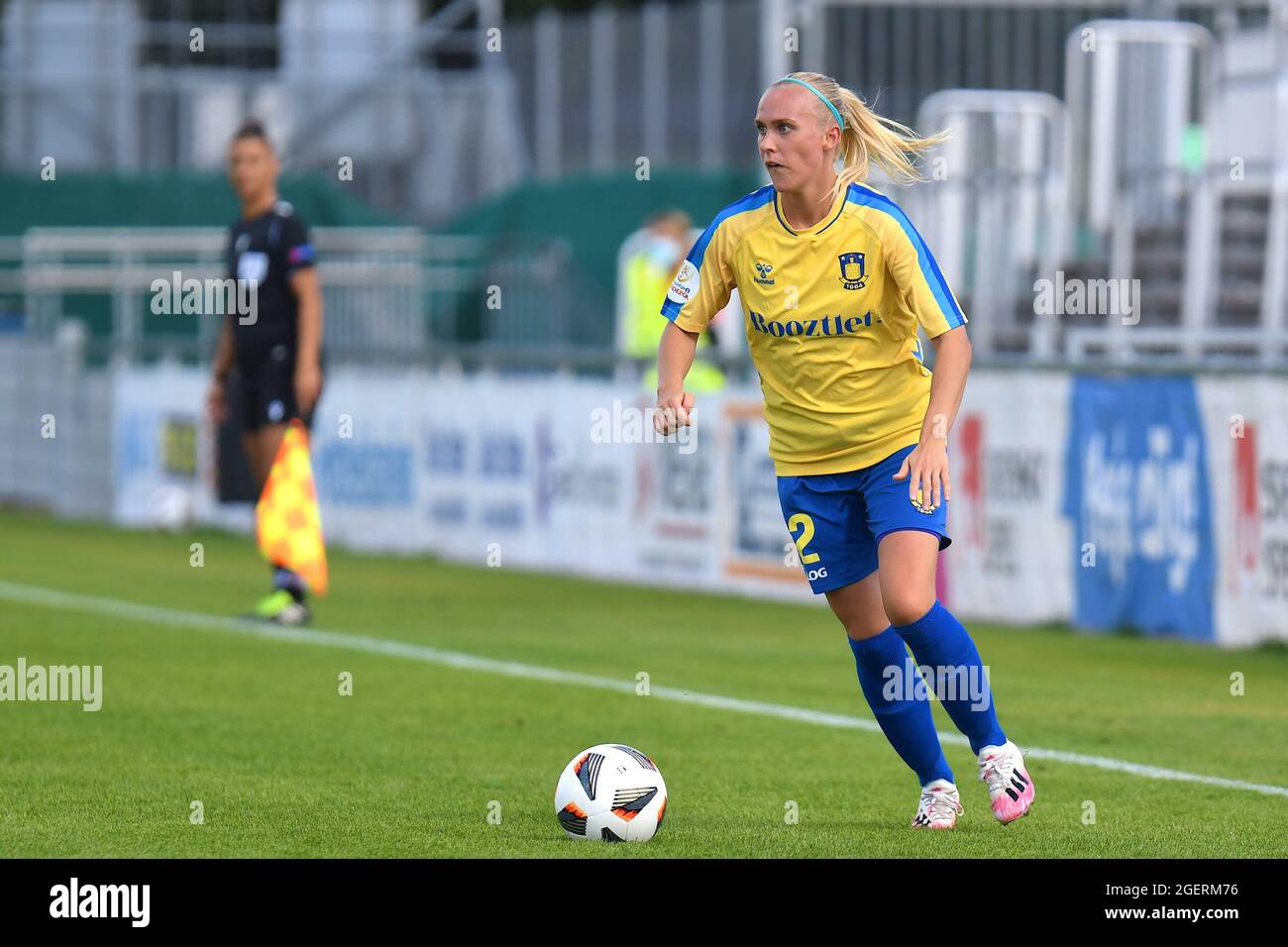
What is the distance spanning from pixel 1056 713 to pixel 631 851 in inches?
145

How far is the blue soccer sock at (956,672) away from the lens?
22.5ft

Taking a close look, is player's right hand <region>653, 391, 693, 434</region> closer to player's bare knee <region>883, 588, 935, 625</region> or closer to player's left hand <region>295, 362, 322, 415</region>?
player's bare knee <region>883, 588, 935, 625</region>

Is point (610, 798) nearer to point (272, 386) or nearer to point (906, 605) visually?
point (906, 605)

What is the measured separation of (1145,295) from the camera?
691 inches

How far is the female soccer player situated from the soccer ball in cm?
72

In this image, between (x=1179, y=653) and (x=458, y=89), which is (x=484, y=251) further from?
(x=1179, y=653)

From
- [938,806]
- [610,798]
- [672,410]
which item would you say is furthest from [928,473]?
[610,798]

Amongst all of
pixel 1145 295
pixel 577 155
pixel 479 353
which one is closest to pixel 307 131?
pixel 577 155

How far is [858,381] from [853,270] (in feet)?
1.07

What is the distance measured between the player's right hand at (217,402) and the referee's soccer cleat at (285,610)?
0.96m

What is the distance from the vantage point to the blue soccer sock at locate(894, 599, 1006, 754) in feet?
22.5

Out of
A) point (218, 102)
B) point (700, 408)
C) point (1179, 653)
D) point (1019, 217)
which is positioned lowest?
point (1179, 653)

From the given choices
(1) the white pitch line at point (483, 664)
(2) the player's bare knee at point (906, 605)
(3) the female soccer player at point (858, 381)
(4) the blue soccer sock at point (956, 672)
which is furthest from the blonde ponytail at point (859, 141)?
(1) the white pitch line at point (483, 664)

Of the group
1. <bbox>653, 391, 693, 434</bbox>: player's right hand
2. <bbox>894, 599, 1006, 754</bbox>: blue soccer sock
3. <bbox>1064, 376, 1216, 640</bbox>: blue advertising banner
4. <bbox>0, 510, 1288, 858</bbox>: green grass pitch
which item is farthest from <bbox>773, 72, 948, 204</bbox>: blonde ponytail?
<bbox>1064, 376, 1216, 640</bbox>: blue advertising banner
